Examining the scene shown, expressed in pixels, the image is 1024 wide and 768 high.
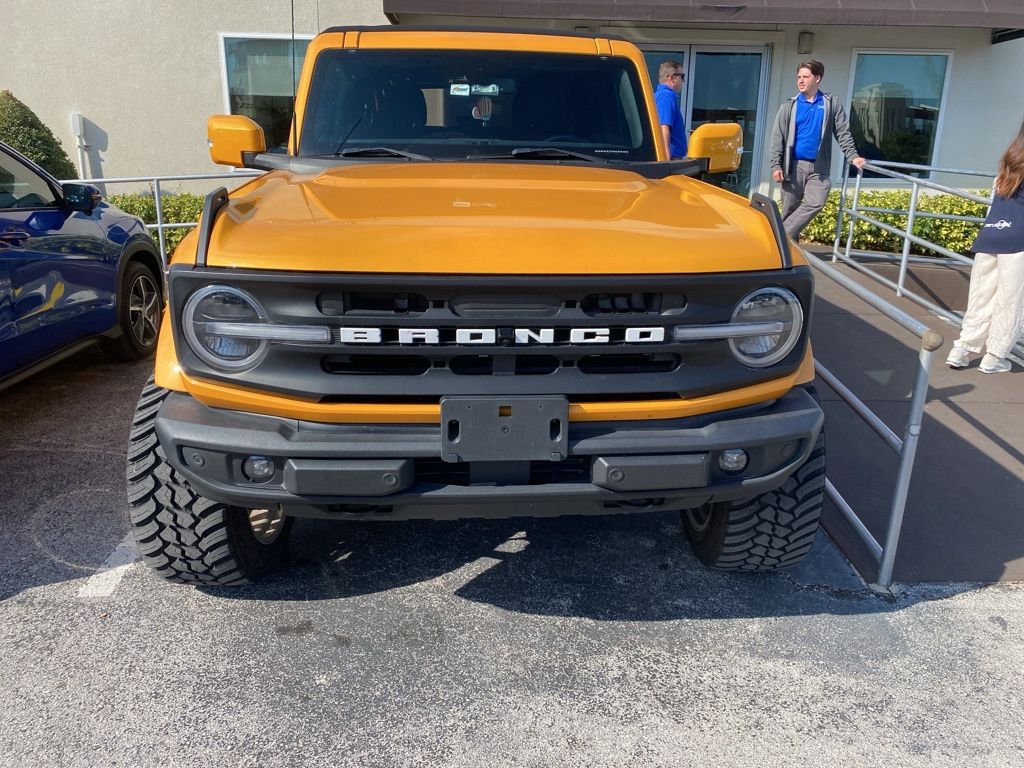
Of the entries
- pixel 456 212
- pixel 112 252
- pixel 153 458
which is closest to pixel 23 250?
pixel 112 252

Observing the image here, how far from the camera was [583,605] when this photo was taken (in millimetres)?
3045

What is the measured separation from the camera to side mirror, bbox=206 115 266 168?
3646 mm

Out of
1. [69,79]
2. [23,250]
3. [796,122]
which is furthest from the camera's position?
[69,79]

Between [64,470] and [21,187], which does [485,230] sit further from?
[21,187]

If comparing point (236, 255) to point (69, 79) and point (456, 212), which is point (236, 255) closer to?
point (456, 212)

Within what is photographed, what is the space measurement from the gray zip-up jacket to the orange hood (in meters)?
5.09

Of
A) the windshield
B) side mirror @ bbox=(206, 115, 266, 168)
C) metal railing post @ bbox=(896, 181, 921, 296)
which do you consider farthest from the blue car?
metal railing post @ bbox=(896, 181, 921, 296)

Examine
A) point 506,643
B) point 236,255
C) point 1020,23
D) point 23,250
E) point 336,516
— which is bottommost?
point 506,643

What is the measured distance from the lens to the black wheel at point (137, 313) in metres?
5.48

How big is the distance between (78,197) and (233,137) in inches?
65.8

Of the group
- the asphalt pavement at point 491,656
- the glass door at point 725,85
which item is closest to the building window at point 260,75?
the glass door at point 725,85

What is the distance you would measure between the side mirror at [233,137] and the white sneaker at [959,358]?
4.73 metres

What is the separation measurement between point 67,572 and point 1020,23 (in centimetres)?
1140

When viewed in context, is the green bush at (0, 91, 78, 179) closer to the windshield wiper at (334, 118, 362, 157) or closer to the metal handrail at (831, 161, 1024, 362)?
the windshield wiper at (334, 118, 362, 157)
